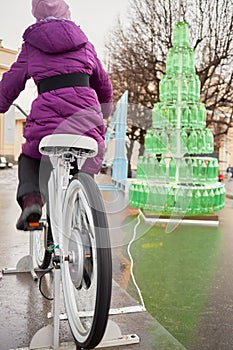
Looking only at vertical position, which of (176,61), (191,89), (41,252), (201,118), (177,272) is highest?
(176,61)

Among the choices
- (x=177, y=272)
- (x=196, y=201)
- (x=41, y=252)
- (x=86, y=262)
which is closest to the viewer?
(x=86, y=262)

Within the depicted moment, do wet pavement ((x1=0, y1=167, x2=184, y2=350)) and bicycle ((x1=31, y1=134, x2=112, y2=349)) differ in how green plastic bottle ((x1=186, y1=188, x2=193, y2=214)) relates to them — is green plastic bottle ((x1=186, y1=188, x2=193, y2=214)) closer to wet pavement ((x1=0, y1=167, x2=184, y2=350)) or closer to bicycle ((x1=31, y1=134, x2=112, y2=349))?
wet pavement ((x1=0, y1=167, x2=184, y2=350))

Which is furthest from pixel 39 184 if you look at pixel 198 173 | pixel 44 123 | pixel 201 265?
pixel 198 173

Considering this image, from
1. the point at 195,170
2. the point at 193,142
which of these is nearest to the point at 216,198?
the point at 195,170

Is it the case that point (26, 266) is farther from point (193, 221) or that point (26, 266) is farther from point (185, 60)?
point (185, 60)

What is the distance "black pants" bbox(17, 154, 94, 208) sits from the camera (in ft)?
5.92

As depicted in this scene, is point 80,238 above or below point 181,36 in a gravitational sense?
below

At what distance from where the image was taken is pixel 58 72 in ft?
5.34

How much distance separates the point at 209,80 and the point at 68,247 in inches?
418

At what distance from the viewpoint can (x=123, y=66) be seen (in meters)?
11.8

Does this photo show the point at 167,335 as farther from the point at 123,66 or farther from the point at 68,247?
the point at 123,66

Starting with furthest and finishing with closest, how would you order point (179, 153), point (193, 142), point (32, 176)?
point (179, 153)
point (193, 142)
point (32, 176)

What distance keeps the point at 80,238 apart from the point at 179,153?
411 cm

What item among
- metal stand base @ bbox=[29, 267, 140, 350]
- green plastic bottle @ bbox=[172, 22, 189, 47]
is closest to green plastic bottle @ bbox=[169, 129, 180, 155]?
green plastic bottle @ bbox=[172, 22, 189, 47]
